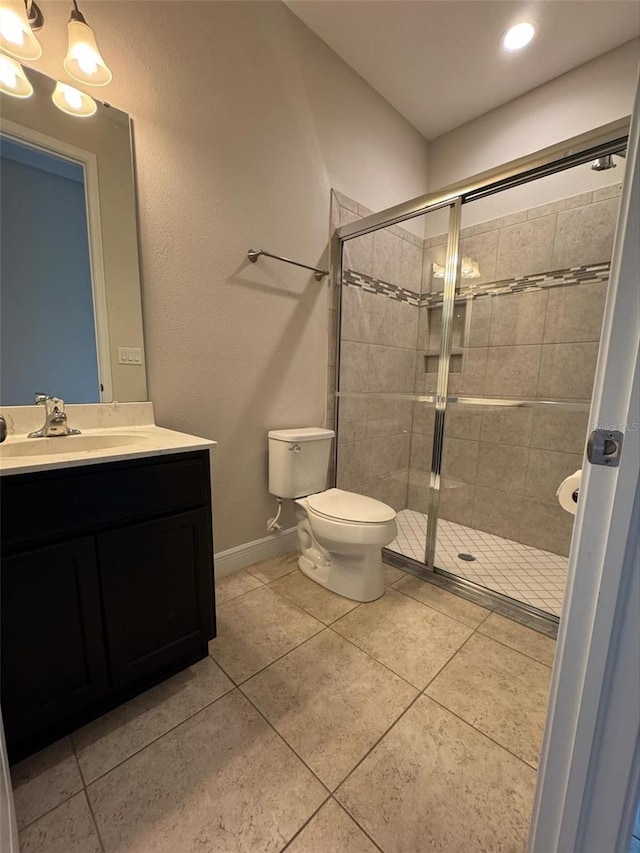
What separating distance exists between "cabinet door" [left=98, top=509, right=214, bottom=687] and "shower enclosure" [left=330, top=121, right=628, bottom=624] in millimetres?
1267

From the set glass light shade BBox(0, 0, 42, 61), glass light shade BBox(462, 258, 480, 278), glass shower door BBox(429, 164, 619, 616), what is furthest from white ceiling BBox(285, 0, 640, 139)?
glass light shade BBox(0, 0, 42, 61)

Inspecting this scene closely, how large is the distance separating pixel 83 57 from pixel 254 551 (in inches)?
82.6

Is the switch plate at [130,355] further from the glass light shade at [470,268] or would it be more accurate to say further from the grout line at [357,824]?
the glass light shade at [470,268]

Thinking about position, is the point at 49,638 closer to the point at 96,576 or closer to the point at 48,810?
the point at 96,576

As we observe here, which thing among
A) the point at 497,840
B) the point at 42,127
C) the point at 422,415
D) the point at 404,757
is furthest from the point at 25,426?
the point at 422,415

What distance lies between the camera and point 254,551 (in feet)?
6.50

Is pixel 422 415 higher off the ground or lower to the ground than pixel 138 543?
higher

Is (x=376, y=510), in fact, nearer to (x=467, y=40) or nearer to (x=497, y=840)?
(x=497, y=840)

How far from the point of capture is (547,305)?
7.03 feet

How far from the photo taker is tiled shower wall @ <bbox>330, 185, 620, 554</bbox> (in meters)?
2.04

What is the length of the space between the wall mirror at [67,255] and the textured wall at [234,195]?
79 mm

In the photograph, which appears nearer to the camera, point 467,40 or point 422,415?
point 467,40

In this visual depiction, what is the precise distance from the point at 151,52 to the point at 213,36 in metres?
0.32

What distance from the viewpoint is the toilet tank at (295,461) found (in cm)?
185
